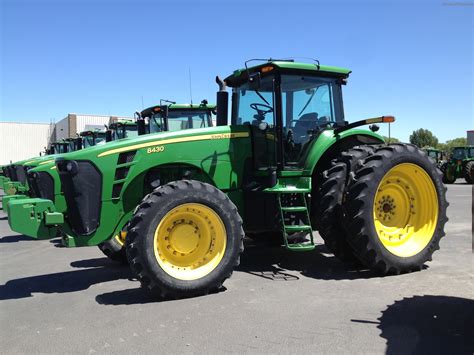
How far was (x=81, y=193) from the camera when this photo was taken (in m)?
4.93

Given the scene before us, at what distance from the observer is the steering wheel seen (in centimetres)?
607

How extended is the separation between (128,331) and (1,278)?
305 cm

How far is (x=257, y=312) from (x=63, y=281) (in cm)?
277

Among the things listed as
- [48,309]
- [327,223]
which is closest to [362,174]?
[327,223]

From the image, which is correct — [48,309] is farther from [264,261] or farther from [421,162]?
[421,162]

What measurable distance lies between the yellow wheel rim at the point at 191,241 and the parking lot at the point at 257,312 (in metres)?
0.36

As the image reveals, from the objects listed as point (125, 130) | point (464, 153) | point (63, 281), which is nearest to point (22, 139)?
point (125, 130)

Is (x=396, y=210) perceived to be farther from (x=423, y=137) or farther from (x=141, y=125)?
(x=423, y=137)

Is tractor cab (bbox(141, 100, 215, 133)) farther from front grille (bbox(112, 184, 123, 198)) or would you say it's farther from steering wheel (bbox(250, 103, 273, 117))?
front grille (bbox(112, 184, 123, 198))

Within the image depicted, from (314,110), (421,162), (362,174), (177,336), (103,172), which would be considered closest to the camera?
(177,336)

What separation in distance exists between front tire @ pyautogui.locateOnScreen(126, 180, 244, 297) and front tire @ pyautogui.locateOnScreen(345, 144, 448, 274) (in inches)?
59.3

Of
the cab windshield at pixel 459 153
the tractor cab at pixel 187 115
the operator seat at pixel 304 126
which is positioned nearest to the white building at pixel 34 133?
the cab windshield at pixel 459 153

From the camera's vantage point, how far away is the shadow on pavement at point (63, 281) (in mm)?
5230

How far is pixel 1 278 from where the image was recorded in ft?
19.6
